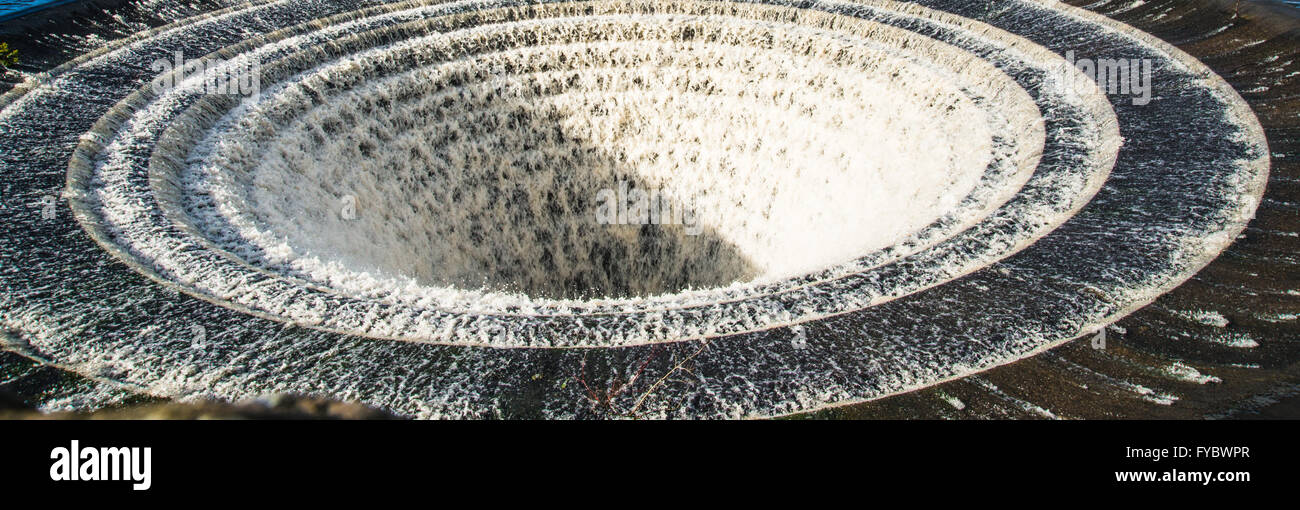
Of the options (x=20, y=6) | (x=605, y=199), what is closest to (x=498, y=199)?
(x=605, y=199)

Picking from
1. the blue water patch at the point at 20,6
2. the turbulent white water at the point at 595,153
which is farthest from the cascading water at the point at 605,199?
the blue water patch at the point at 20,6

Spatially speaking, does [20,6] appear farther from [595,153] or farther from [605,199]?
[605,199]

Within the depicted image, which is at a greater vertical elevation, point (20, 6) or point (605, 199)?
point (20, 6)

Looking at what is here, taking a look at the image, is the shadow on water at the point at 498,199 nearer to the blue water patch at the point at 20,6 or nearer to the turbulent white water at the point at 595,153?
the turbulent white water at the point at 595,153

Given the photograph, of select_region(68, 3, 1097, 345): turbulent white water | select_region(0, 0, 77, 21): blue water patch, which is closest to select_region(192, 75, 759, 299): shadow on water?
select_region(68, 3, 1097, 345): turbulent white water

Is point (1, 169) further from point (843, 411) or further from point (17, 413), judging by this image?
point (843, 411)

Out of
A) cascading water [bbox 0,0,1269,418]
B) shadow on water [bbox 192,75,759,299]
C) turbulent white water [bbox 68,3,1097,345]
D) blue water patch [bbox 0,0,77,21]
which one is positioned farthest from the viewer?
blue water patch [bbox 0,0,77,21]

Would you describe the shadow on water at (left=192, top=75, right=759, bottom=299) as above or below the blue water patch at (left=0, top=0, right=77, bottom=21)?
below

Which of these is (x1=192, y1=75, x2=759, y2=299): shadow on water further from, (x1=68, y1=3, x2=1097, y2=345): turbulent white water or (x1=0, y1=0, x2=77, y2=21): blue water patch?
(x1=0, y1=0, x2=77, y2=21): blue water patch
